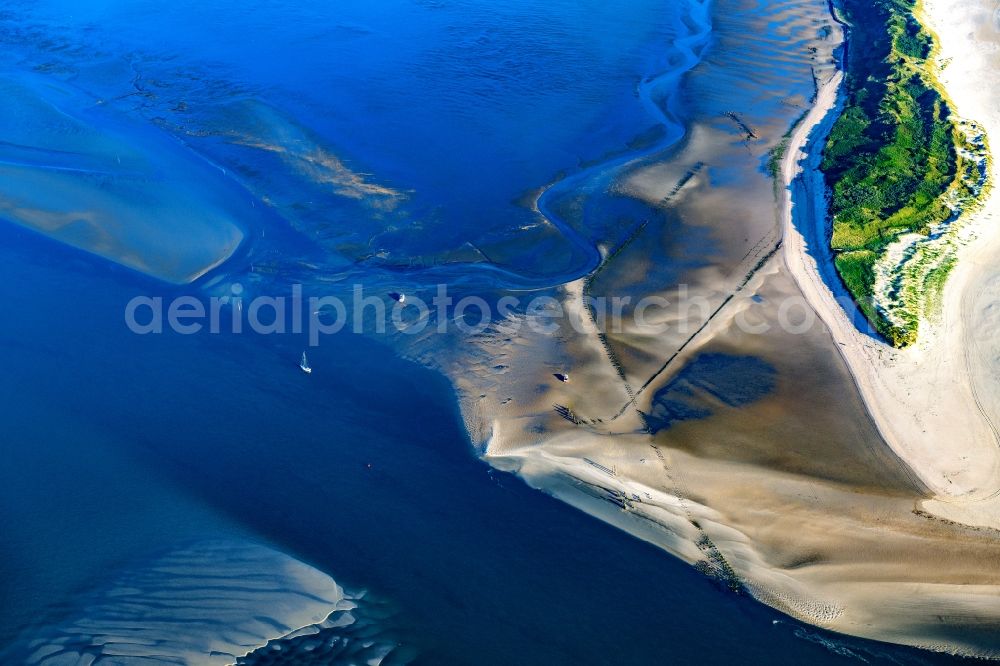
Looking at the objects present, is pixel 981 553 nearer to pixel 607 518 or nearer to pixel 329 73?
pixel 607 518

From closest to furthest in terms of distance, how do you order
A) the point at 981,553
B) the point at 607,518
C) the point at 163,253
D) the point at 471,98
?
the point at 981,553, the point at 607,518, the point at 163,253, the point at 471,98

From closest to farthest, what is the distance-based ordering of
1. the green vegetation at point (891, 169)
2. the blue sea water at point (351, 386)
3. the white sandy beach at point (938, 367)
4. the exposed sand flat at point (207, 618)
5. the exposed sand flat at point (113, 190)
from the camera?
the exposed sand flat at point (207, 618), the blue sea water at point (351, 386), the white sandy beach at point (938, 367), the green vegetation at point (891, 169), the exposed sand flat at point (113, 190)

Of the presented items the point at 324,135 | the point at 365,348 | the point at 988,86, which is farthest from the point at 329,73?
the point at 988,86

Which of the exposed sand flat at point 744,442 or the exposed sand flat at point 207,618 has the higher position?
the exposed sand flat at point 744,442

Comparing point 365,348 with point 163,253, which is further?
point 163,253

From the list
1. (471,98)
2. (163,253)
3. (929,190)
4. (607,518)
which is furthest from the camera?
(471,98)

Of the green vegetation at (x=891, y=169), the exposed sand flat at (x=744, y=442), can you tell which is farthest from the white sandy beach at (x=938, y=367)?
the green vegetation at (x=891, y=169)

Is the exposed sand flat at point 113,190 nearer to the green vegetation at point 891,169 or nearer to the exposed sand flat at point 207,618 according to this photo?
the exposed sand flat at point 207,618
